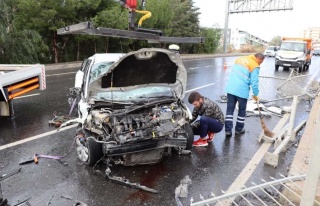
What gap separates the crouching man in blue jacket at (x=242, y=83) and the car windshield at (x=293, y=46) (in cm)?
1615

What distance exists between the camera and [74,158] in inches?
196

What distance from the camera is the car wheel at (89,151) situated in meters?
4.41

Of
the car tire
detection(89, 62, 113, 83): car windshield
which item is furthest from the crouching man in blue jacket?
the car tire

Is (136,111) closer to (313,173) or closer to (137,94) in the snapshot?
(137,94)

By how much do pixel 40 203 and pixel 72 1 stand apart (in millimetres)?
15552

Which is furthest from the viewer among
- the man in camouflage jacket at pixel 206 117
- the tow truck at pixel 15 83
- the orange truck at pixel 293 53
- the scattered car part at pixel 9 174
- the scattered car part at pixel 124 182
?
the orange truck at pixel 293 53

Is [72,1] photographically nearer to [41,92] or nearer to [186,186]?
[41,92]

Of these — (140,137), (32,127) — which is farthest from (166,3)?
(140,137)

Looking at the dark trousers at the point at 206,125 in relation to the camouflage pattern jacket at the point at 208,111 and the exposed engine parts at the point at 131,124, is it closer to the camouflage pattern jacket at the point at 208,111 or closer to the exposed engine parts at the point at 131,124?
the camouflage pattern jacket at the point at 208,111

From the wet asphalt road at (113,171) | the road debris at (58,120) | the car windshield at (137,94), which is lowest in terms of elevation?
the wet asphalt road at (113,171)

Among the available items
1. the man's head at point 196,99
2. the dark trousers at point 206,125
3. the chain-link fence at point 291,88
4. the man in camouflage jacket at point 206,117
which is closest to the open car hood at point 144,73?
the man's head at point 196,99

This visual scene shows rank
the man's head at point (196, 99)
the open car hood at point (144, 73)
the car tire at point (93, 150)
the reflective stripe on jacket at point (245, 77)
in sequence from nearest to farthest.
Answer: the car tire at point (93, 150) < the open car hood at point (144, 73) < the man's head at point (196, 99) < the reflective stripe on jacket at point (245, 77)

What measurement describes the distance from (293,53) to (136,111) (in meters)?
18.2

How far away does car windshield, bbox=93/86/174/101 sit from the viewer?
16.0ft
